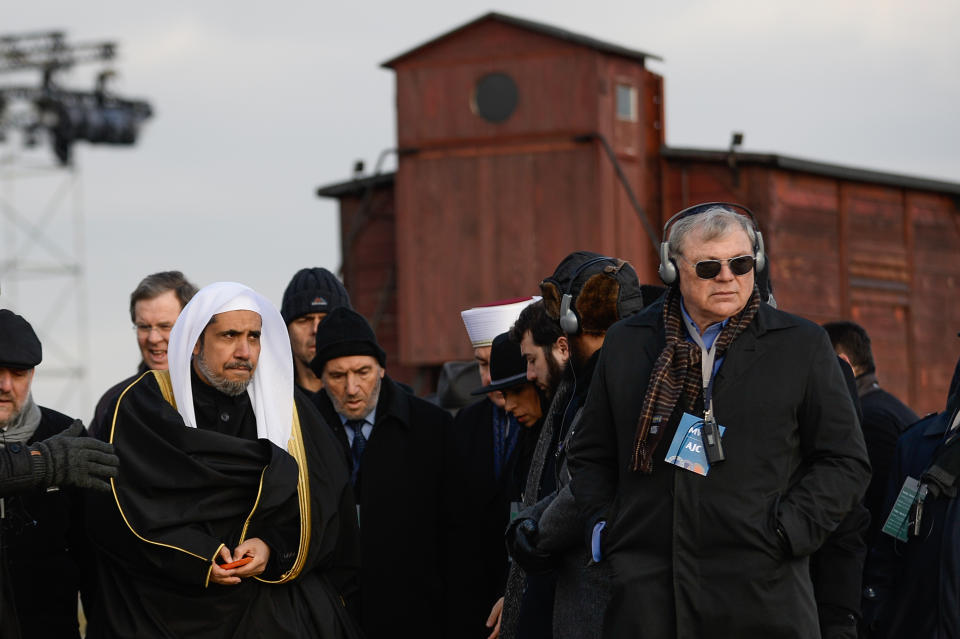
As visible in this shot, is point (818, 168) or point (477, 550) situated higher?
point (818, 168)

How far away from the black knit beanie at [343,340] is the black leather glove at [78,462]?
67.3 inches

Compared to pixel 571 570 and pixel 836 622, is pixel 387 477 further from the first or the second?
pixel 836 622

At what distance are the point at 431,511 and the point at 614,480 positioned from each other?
2.37m

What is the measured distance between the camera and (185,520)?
5262 mm

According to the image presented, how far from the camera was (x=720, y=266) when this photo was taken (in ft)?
14.1

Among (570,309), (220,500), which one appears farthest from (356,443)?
(570,309)

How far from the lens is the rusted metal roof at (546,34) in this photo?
18.7 m

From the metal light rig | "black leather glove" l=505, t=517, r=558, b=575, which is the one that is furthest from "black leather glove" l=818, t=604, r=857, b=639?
the metal light rig

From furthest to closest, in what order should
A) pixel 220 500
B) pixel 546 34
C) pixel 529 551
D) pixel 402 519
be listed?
pixel 546 34, pixel 402 519, pixel 220 500, pixel 529 551

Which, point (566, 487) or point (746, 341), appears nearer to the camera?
point (746, 341)

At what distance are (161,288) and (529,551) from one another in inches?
117

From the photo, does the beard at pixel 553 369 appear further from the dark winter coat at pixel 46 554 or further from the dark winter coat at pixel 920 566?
the dark winter coat at pixel 46 554

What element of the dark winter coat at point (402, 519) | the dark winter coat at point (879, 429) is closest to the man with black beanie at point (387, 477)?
the dark winter coat at point (402, 519)

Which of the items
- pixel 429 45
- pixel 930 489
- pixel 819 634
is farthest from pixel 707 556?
pixel 429 45
